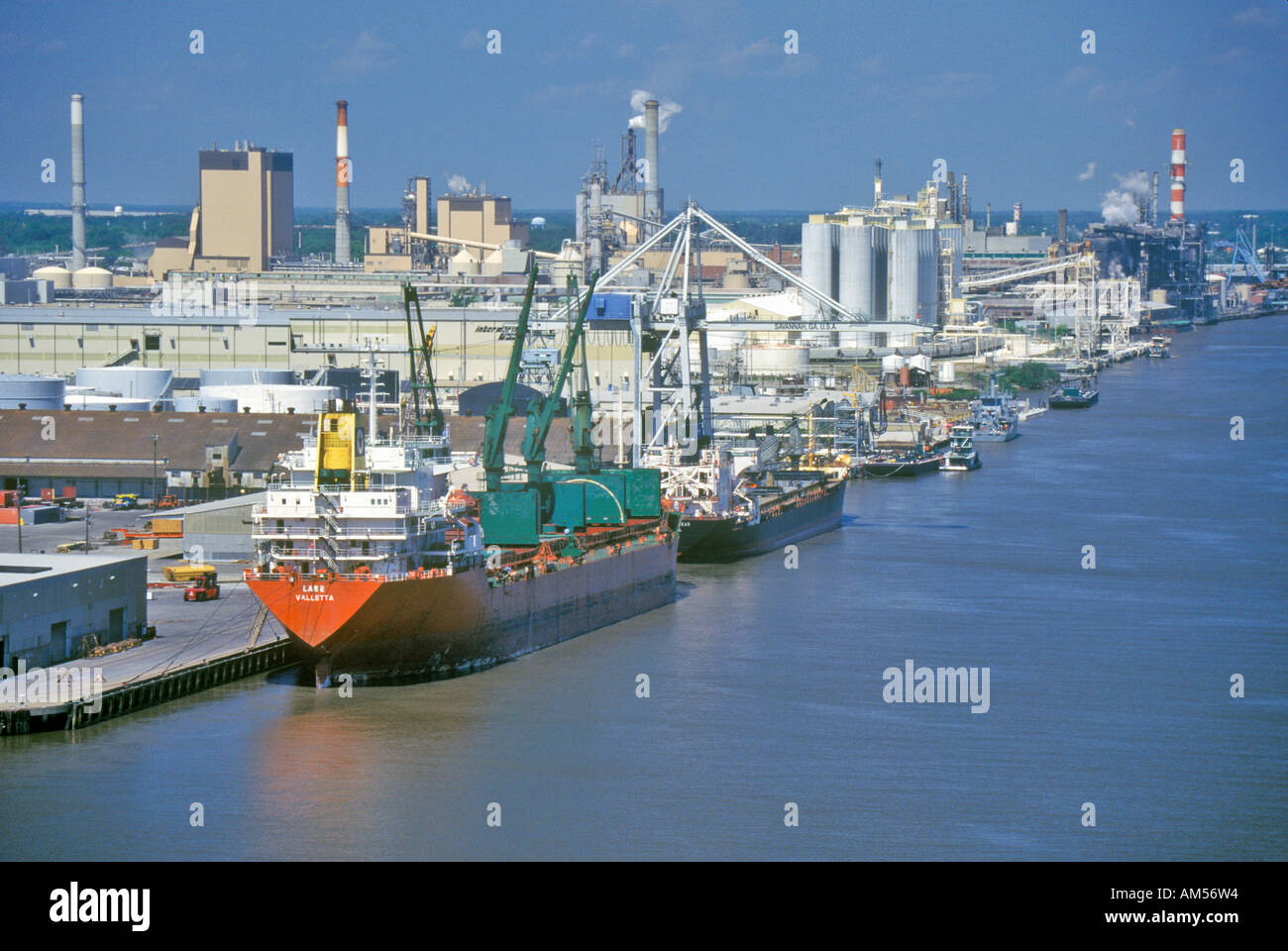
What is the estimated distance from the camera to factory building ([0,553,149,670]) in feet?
49.6

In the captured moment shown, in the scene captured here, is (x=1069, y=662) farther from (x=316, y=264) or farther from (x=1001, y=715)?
(x=316, y=264)

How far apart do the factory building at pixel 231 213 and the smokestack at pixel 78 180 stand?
→ 5.26 meters

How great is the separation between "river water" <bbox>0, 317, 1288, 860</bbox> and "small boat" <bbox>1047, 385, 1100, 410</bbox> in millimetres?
26981

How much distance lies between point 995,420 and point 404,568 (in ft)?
89.7

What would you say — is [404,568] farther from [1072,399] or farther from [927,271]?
[927,271]

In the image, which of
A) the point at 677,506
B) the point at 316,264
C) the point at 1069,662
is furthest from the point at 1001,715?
the point at 316,264

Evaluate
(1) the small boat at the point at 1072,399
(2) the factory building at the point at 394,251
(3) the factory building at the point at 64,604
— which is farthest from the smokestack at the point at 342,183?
(3) the factory building at the point at 64,604

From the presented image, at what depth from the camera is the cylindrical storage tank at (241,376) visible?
33.9m

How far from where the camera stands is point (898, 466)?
3531 cm

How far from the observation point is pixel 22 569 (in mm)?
16219

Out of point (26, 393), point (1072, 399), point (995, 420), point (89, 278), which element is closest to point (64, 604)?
point (26, 393)

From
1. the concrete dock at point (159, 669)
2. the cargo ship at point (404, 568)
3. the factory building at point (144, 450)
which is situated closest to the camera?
the concrete dock at point (159, 669)
